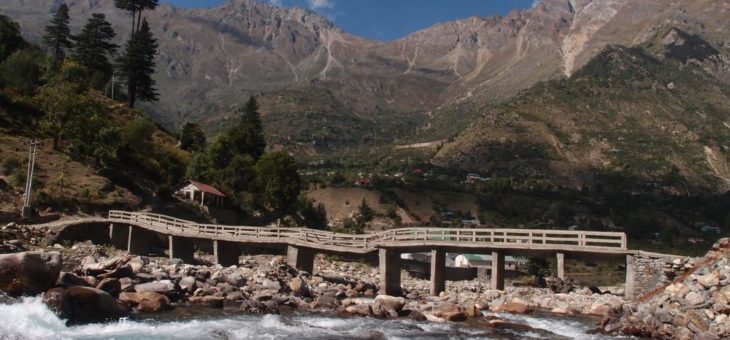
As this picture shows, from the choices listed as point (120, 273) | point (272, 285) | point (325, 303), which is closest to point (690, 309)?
point (325, 303)

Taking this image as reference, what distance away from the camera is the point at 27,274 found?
69.7 ft

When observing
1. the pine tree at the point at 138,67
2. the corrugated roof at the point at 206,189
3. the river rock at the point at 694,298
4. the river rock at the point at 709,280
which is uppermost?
the pine tree at the point at 138,67

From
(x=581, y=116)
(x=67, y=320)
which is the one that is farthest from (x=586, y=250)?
(x=581, y=116)

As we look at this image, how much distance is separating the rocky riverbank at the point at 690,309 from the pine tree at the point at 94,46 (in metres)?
81.2

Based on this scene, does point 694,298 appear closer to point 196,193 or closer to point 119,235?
point 119,235

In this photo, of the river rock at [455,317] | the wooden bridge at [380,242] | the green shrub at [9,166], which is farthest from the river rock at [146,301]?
the green shrub at [9,166]

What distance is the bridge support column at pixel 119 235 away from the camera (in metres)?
49.9

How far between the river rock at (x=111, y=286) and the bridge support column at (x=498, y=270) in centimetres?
1866

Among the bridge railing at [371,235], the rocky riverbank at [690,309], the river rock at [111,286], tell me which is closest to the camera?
the rocky riverbank at [690,309]

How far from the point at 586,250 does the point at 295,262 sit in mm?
18272

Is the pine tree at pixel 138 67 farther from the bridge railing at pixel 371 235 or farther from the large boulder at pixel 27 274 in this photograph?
the large boulder at pixel 27 274

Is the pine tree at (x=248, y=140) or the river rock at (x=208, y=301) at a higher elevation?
the pine tree at (x=248, y=140)

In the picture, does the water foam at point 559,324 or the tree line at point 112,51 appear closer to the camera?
the water foam at point 559,324

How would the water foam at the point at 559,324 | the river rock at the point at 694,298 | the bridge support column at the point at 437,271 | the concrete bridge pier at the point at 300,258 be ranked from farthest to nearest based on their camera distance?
the concrete bridge pier at the point at 300,258 → the bridge support column at the point at 437,271 → the water foam at the point at 559,324 → the river rock at the point at 694,298
